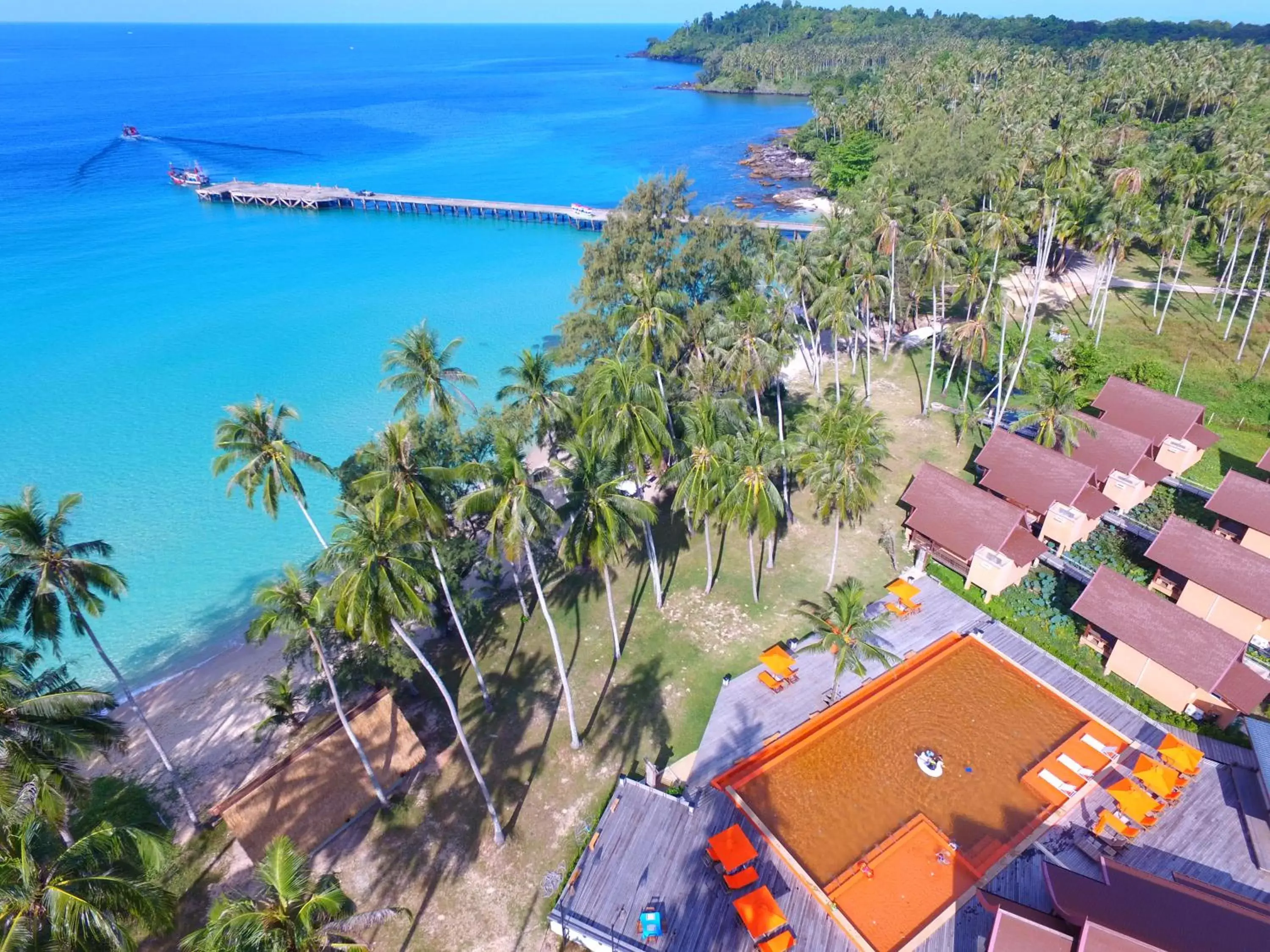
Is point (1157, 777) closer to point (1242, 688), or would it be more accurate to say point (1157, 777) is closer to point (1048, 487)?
point (1242, 688)

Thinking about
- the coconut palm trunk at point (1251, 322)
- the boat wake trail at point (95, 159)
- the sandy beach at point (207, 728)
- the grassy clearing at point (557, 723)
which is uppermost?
the boat wake trail at point (95, 159)

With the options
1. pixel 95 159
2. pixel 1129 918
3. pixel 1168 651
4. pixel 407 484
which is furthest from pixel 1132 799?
pixel 95 159

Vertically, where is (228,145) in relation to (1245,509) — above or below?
above

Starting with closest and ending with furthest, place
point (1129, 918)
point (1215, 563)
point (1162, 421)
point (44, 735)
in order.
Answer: point (44, 735) < point (1129, 918) < point (1215, 563) < point (1162, 421)

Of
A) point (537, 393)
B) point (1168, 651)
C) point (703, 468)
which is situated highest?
point (537, 393)

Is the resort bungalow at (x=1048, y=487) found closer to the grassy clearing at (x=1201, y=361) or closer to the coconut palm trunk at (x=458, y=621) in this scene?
the grassy clearing at (x=1201, y=361)

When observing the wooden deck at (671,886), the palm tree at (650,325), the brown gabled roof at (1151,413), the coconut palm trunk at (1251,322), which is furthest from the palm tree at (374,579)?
the coconut palm trunk at (1251,322)
